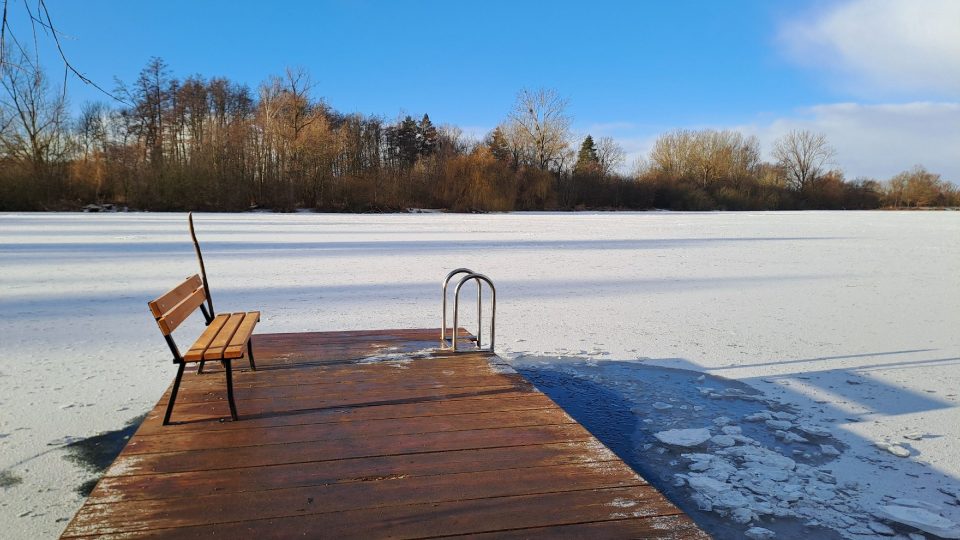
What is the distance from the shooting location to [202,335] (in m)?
3.51

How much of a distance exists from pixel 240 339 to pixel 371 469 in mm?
1379

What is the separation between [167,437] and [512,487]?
1.87 meters

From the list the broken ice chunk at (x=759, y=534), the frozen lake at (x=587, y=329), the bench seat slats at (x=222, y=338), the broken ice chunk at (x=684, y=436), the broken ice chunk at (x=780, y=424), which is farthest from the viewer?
the broken ice chunk at (x=780, y=424)

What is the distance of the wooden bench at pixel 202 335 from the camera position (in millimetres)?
3041

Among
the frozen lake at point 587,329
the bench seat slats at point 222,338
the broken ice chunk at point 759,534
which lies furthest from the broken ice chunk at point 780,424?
the bench seat slats at point 222,338

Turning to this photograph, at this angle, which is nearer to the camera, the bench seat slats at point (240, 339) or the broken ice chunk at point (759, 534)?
the broken ice chunk at point (759, 534)

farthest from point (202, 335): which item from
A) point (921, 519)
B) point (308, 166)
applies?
point (308, 166)

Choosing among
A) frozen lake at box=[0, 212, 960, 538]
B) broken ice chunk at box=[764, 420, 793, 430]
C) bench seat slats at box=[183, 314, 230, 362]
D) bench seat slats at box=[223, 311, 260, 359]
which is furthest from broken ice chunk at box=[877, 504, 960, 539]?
bench seat slats at box=[183, 314, 230, 362]

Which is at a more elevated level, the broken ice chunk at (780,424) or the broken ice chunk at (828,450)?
the broken ice chunk at (780,424)

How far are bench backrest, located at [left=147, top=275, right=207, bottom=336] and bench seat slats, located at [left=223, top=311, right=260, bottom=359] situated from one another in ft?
1.05

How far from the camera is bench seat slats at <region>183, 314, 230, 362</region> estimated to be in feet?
9.96

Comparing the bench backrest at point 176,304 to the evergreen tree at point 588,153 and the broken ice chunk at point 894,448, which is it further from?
the evergreen tree at point 588,153

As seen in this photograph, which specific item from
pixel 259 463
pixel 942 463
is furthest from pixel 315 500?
pixel 942 463

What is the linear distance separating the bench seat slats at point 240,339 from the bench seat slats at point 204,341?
13 centimetres
